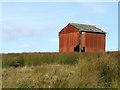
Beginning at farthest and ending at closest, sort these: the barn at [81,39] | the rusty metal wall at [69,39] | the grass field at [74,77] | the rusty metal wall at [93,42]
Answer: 1. the rusty metal wall at [69,39]
2. the barn at [81,39]
3. the rusty metal wall at [93,42]
4. the grass field at [74,77]

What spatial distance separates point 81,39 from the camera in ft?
128

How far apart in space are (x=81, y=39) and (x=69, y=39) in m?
2.45

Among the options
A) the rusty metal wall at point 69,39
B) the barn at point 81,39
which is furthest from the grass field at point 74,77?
the rusty metal wall at point 69,39

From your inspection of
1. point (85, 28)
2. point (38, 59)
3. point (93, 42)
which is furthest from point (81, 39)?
point (38, 59)

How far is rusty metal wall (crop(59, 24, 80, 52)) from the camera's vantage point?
39.4 metres

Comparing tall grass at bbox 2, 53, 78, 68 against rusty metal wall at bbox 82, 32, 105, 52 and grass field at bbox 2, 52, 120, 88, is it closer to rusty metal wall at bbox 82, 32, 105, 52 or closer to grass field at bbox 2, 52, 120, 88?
grass field at bbox 2, 52, 120, 88

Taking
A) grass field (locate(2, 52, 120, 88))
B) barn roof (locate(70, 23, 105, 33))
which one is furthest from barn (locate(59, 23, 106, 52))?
grass field (locate(2, 52, 120, 88))

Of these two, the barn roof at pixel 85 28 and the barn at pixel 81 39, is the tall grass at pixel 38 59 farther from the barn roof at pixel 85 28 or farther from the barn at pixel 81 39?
the barn roof at pixel 85 28

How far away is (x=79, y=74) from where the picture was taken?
8617mm

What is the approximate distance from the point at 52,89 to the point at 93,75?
2.01 metres

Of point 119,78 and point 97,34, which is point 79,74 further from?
point 97,34

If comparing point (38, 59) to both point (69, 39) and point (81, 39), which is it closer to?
point (81, 39)

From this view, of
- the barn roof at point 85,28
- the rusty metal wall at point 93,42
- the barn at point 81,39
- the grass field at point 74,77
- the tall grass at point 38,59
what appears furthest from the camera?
the barn roof at point 85,28

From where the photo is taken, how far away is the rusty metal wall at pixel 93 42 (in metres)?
38.5
